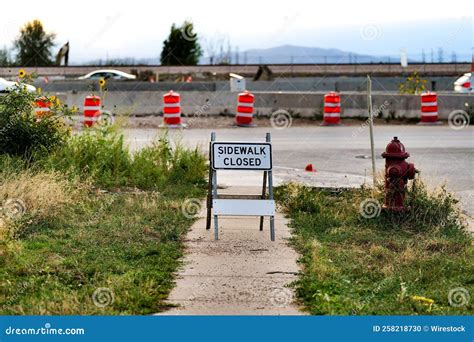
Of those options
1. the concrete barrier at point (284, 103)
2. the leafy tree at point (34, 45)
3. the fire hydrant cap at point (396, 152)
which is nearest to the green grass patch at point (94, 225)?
the fire hydrant cap at point (396, 152)

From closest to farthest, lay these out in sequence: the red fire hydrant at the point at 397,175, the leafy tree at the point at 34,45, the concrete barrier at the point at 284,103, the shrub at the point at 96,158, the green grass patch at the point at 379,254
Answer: the green grass patch at the point at 379,254 < the red fire hydrant at the point at 397,175 < the shrub at the point at 96,158 < the concrete barrier at the point at 284,103 < the leafy tree at the point at 34,45

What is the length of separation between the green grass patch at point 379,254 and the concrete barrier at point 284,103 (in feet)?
44.2

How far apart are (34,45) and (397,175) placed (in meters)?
62.3

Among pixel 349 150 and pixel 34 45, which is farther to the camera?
pixel 34 45

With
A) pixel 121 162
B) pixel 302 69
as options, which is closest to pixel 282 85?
pixel 302 69

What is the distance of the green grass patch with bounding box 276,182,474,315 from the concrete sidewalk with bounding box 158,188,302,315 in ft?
0.61

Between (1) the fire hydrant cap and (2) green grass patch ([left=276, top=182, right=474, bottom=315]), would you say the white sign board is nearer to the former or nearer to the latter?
(2) green grass patch ([left=276, top=182, right=474, bottom=315])

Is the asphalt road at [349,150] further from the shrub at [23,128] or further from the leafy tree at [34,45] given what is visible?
the leafy tree at [34,45]

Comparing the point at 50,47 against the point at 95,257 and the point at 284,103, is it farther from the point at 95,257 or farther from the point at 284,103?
the point at 95,257

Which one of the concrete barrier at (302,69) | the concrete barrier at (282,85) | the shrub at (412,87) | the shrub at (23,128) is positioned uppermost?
the concrete barrier at (302,69)

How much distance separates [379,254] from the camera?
31.3 feet

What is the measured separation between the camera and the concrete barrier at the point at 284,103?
2623cm

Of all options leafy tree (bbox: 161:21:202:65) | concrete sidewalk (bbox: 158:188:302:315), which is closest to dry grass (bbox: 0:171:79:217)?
concrete sidewalk (bbox: 158:188:302:315)

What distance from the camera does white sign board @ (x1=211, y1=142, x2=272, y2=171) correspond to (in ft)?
35.4
